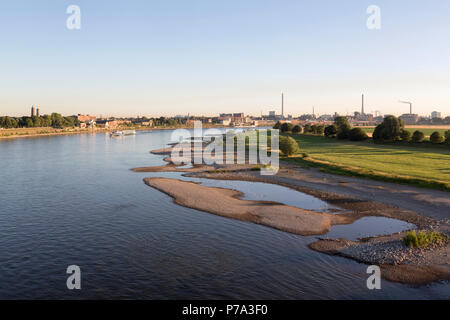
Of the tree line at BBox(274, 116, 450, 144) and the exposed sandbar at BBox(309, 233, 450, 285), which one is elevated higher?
the tree line at BBox(274, 116, 450, 144)

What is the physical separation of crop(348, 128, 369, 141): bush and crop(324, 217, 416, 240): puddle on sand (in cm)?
6626

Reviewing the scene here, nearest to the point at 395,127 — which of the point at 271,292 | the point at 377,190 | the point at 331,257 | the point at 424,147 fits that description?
the point at 424,147

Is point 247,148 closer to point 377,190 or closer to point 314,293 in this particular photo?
point 377,190

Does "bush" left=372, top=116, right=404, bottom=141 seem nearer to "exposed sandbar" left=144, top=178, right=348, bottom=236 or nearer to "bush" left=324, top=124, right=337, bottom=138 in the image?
"bush" left=324, top=124, right=337, bottom=138

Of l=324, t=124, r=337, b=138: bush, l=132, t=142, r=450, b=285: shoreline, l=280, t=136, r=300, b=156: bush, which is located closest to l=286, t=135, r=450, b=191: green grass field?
l=132, t=142, r=450, b=285: shoreline

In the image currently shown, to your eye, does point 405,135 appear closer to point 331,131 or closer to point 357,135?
point 357,135

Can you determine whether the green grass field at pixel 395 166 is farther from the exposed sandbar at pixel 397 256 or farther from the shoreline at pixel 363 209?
the exposed sandbar at pixel 397 256

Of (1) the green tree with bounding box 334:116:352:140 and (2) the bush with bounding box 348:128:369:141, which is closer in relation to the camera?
(2) the bush with bounding box 348:128:369:141

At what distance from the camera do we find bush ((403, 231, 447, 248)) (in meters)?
19.0

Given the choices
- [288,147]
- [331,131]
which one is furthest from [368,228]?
[331,131]

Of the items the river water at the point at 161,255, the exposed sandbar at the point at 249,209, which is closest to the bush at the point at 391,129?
the river water at the point at 161,255

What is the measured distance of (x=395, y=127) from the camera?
7581cm

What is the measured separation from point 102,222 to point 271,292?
1539 cm

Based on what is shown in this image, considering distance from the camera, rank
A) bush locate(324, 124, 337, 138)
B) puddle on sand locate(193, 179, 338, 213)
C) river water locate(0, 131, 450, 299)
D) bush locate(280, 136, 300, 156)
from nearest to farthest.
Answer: river water locate(0, 131, 450, 299) < puddle on sand locate(193, 179, 338, 213) < bush locate(280, 136, 300, 156) < bush locate(324, 124, 337, 138)
